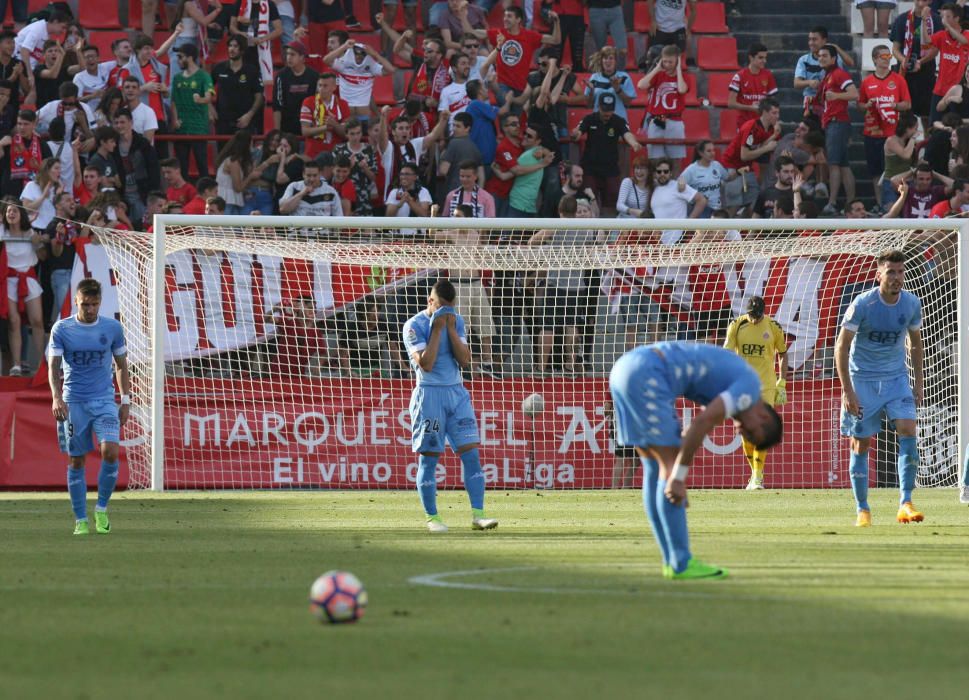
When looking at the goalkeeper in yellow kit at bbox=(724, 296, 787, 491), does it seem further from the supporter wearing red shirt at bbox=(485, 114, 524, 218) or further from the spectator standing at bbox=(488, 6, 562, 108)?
the spectator standing at bbox=(488, 6, 562, 108)

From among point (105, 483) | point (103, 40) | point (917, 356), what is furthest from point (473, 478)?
point (103, 40)

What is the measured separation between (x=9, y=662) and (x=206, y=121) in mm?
17756

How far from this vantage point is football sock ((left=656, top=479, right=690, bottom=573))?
29.1ft

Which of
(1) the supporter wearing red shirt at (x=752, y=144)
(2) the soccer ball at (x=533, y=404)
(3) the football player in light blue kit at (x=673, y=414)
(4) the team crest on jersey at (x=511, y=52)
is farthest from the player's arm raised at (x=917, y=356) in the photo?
(4) the team crest on jersey at (x=511, y=52)

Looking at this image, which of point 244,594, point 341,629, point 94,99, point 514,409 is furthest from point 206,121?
point 341,629

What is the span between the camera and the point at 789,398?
20.0 m

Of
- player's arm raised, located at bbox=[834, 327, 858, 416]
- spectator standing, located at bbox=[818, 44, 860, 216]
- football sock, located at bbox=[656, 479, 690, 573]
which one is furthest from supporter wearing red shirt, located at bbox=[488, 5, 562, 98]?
football sock, located at bbox=[656, 479, 690, 573]

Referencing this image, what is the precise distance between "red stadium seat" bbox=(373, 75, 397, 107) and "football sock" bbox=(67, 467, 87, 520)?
1226 centimetres

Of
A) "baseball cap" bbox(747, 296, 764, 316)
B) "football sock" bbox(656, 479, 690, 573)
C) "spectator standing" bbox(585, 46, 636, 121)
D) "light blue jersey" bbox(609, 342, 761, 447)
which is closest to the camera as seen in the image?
"light blue jersey" bbox(609, 342, 761, 447)

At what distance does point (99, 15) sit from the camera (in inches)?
1009

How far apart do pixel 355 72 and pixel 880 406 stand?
12.6 m

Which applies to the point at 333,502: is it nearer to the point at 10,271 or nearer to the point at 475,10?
the point at 10,271

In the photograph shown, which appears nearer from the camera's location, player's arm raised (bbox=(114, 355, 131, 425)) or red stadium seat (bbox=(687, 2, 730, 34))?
player's arm raised (bbox=(114, 355, 131, 425))

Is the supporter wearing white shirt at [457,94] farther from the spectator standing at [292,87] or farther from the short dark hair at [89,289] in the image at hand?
the short dark hair at [89,289]
